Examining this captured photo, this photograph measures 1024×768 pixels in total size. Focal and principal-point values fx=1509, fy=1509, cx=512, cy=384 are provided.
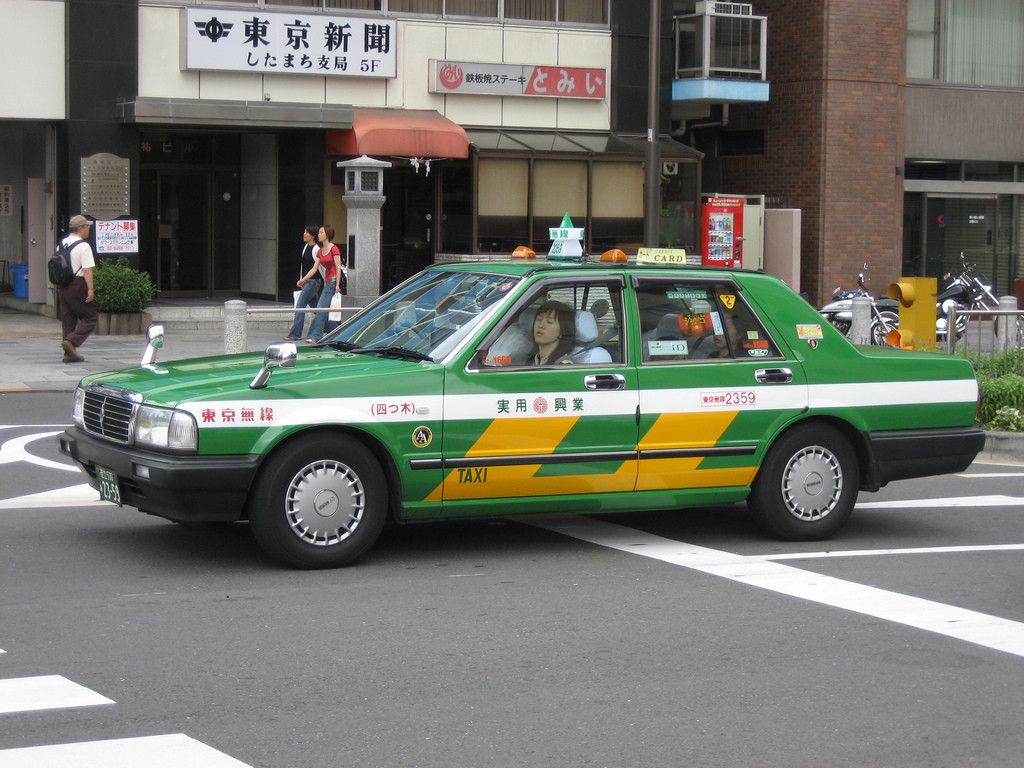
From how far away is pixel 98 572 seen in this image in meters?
7.65

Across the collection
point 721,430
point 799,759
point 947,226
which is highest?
point 947,226

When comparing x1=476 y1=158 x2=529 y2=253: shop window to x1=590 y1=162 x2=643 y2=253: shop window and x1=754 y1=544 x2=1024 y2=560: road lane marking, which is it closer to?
x1=590 y1=162 x2=643 y2=253: shop window

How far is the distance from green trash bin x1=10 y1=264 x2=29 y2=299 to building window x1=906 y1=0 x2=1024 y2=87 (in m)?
17.4

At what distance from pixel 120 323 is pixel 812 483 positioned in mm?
15879

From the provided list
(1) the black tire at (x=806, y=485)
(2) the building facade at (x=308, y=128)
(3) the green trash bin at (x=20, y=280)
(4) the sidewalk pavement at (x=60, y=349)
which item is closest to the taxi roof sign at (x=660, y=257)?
(1) the black tire at (x=806, y=485)

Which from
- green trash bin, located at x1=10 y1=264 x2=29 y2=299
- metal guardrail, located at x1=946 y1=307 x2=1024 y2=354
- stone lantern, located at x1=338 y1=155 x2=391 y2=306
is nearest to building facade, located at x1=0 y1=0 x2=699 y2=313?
stone lantern, located at x1=338 y1=155 x2=391 y2=306

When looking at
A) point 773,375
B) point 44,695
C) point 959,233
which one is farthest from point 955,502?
point 959,233

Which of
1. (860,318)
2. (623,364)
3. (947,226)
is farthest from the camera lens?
(947,226)

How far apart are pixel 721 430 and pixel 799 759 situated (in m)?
3.47

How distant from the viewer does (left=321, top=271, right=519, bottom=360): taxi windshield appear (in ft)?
26.8

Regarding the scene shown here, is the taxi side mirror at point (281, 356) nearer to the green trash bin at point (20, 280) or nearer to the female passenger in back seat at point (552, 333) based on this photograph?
the female passenger in back seat at point (552, 333)

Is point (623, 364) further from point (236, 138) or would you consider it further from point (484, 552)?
point (236, 138)

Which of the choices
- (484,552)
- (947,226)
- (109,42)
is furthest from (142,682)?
(947,226)

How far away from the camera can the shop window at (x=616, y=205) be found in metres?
26.9
